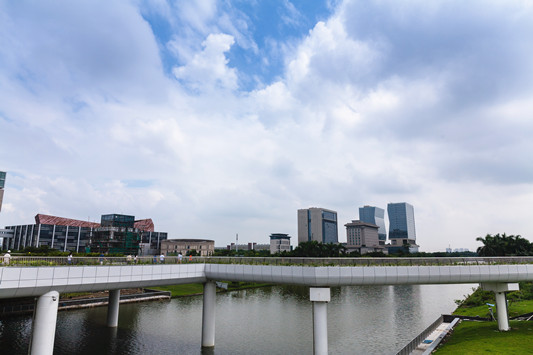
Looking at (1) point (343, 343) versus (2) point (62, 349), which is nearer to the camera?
(2) point (62, 349)

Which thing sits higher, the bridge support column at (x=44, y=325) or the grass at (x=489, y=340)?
the bridge support column at (x=44, y=325)

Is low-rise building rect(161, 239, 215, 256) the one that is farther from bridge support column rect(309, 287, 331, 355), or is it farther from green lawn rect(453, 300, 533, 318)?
bridge support column rect(309, 287, 331, 355)

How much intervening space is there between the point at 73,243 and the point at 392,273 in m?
174

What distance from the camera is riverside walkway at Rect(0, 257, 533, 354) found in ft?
81.4

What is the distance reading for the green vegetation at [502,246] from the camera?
94.0 metres

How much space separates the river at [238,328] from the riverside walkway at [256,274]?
26.5 feet

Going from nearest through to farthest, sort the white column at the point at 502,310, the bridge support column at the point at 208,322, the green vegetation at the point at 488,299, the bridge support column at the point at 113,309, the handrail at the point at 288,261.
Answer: the handrail at the point at 288,261, the white column at the point at 502,310, the bridge support column at the point at 208,322, the bridge support column at the point at 113,309, the green vegetation at the point at 488,299

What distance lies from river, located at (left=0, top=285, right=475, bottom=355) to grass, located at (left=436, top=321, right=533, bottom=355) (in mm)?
5549

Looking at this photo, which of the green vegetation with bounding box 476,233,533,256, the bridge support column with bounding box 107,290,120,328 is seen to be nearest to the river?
the bridge support column with bounding box 107,290,120,328

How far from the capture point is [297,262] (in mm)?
28719

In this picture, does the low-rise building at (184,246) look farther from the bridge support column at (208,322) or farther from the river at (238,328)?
the bridge support column at (208,322)

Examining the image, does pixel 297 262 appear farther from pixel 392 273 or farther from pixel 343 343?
pixel 343 343

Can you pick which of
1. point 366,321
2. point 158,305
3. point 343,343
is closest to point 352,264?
point 343,343

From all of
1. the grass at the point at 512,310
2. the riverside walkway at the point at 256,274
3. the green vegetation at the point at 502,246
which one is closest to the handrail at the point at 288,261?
the riverside walkway at the point at 256,274
